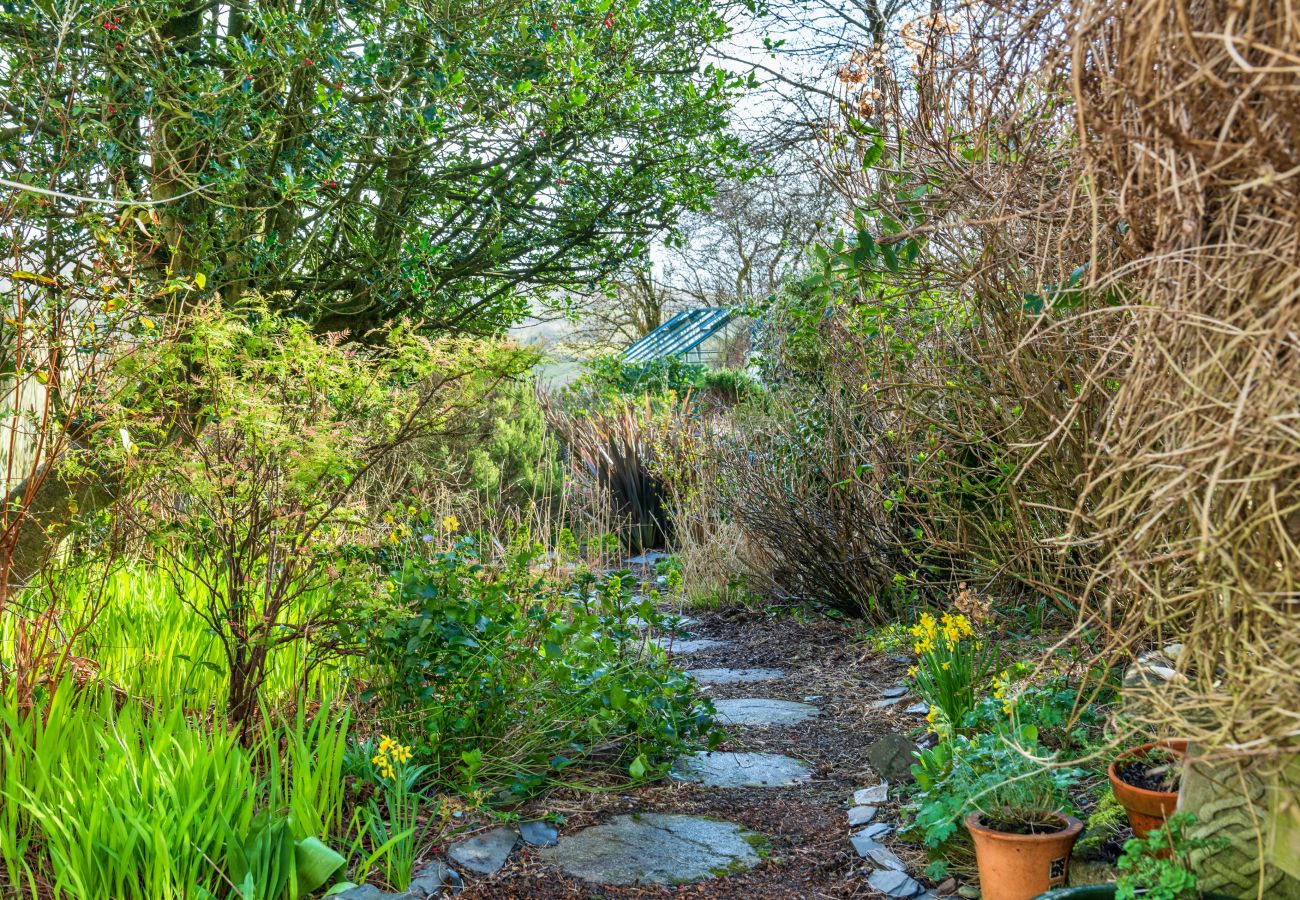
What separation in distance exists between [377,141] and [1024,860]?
406 centimetres

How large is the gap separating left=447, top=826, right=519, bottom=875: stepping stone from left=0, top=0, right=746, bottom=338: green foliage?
1983mm

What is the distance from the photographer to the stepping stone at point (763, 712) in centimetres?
396

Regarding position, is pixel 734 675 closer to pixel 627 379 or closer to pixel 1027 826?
pixel 1027 826

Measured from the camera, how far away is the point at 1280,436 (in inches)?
46.4

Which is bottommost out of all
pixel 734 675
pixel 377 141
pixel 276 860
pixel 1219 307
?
pixel 734 675

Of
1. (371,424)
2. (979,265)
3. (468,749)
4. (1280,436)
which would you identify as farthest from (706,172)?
(1280,436)

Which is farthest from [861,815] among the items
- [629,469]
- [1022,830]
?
[629,469]

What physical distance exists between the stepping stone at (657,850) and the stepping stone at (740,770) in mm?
344

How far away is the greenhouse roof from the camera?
1590 centimetres

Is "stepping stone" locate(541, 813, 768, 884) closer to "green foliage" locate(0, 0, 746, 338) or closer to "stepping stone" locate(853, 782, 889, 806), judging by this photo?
"stepping stone" locate(853, 782, 889, 806)

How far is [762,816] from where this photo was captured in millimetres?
3004

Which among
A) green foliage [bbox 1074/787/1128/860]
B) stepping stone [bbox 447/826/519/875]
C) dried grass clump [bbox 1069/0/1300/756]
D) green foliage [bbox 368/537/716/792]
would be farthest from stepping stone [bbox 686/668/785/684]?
dried grass clump [bbox 1069/0/1300/756]

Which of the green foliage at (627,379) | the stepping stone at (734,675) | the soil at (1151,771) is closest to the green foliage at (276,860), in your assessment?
the soil at (1151,771)

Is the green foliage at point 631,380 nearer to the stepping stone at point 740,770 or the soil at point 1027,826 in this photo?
the stepping stone at point 740,770
